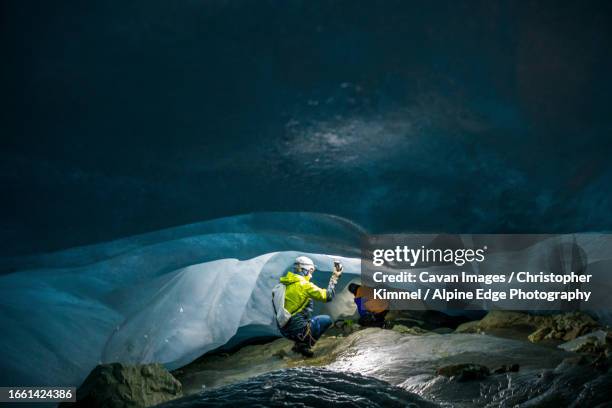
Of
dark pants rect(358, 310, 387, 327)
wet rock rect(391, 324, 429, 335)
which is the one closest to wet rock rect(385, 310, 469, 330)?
dark pants rect(358, 310, 387, 327)

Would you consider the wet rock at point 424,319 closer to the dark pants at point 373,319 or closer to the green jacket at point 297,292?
the dark pants at point 373,319

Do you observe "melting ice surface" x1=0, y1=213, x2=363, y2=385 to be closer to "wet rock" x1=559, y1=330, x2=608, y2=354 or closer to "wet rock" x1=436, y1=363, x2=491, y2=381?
"wet rock" x1=436, y1=363, x2=491, y2=381

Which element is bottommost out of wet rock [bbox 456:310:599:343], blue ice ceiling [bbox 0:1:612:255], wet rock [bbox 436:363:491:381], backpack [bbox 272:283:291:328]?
wet rock [bbox 456:310:599:343]

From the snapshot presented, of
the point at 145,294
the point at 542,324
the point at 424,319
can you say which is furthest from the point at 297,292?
the point at 542,324

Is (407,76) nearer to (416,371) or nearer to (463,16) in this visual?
(463,16)

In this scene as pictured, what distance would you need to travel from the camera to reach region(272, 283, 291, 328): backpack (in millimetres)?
5730

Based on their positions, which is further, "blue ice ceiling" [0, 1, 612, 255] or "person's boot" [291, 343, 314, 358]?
"person's boot" [291, 343, 314, 358]

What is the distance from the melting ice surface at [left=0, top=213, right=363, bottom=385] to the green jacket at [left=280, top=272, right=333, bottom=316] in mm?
668

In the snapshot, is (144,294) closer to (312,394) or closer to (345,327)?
(312,394)

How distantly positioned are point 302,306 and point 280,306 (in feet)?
1.14

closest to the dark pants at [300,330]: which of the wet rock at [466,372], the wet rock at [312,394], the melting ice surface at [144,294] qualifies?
the melting ice surface at [144,294]

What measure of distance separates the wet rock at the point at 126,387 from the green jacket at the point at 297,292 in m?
1.99

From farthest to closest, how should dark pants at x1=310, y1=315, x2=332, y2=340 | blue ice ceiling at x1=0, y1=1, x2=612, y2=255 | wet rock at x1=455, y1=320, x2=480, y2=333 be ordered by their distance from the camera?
wet rock at x1=455, y1=320, x2=480, y2=333, dark pants at x1=310, y1=315, x2=332, y2=340, blue ice ceiling at x1=0, y1=1, x2=612, y2=255

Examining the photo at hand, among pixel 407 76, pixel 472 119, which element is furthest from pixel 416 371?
pixel 407 76
